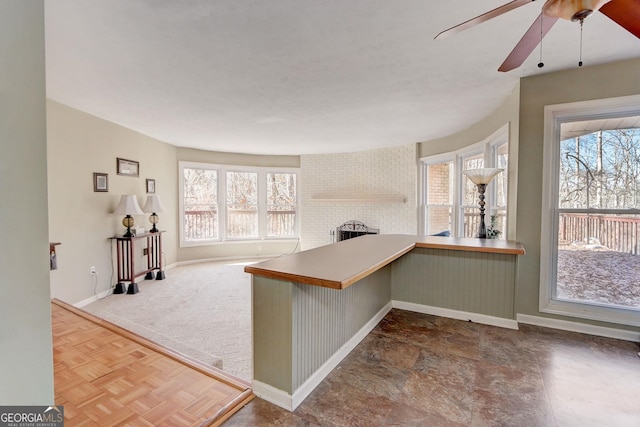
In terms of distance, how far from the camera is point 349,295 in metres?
2.34

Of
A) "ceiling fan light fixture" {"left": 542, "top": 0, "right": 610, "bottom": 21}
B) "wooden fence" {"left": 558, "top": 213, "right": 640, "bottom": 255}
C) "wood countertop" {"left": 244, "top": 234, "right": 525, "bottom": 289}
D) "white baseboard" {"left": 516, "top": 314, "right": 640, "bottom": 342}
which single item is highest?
"ceiling fan light fixture" {"left": 542, "top": 0, "right": 610, "bottom": 21}

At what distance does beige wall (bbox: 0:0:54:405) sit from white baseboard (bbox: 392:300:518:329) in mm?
2879

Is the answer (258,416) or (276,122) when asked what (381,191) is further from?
(258,416)

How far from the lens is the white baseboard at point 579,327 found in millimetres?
2467

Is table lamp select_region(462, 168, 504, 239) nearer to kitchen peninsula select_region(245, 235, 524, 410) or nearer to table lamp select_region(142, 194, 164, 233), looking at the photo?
kitchen peninsula select_region(245, 235, 524, 410)

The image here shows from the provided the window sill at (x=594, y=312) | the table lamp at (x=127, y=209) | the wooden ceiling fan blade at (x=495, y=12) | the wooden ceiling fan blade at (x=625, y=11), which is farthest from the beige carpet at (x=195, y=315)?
the wooden ceiling fan blade at (x=625, y=11)

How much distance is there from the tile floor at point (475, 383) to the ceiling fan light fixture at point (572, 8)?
77.8 inches

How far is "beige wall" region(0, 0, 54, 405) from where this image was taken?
807 mm

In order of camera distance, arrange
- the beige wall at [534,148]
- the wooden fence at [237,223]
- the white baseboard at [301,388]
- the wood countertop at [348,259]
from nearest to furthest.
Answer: the wood countertop at [348,259] < the white baseboard at [301,388] < the beige wall at [534,148] < the wooden fence at [237,223]

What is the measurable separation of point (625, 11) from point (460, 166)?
140 inches

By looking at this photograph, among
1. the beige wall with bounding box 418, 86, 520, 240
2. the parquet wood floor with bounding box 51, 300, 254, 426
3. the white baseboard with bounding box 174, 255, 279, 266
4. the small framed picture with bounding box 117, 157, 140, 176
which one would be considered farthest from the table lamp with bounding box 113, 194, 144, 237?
the beige wall with bounding box 418, 86, 520, 240

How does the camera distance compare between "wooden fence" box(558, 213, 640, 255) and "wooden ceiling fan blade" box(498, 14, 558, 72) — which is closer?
"wooden ceiling fan blade" box(498, 14, 558, 72)

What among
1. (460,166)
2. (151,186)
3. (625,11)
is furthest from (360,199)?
(625,11)

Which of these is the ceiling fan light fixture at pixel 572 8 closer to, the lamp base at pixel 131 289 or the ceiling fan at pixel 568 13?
the ceiling fan at pixel 568 13
